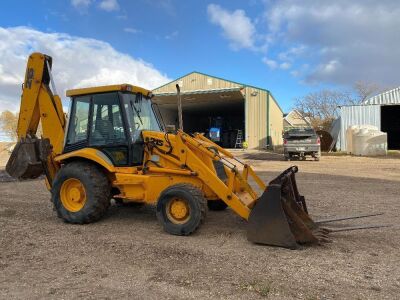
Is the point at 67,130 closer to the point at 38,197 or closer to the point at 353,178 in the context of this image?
the point at 38,197

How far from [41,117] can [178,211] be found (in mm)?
3572

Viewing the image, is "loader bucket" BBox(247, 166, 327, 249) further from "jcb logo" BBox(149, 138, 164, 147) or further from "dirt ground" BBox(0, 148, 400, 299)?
"jcb logo" BBox(149, 138, 164, 147)

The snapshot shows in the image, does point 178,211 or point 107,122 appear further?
point 107,122

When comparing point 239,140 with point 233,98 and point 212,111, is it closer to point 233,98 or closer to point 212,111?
point 233,98

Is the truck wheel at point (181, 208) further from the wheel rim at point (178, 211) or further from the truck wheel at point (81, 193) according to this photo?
the truck wheel at point (81, 193)

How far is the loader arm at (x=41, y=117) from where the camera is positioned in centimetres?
778

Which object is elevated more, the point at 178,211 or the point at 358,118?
the point at 358,118

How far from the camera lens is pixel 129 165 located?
23.3ft

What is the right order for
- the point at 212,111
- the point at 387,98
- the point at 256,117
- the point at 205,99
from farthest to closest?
the point at 212,111 → the point at 205,99 → the point at 256,117 → the point at 387,98

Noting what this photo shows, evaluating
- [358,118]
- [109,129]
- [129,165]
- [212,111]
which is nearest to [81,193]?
[129,165]

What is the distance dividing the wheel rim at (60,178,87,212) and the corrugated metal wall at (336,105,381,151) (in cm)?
2397

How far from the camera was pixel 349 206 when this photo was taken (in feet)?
29.0

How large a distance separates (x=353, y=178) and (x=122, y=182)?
977 centimetres

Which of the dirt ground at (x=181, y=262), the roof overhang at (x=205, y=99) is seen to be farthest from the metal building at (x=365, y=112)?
the dirt ground at (x=181, y=262)
